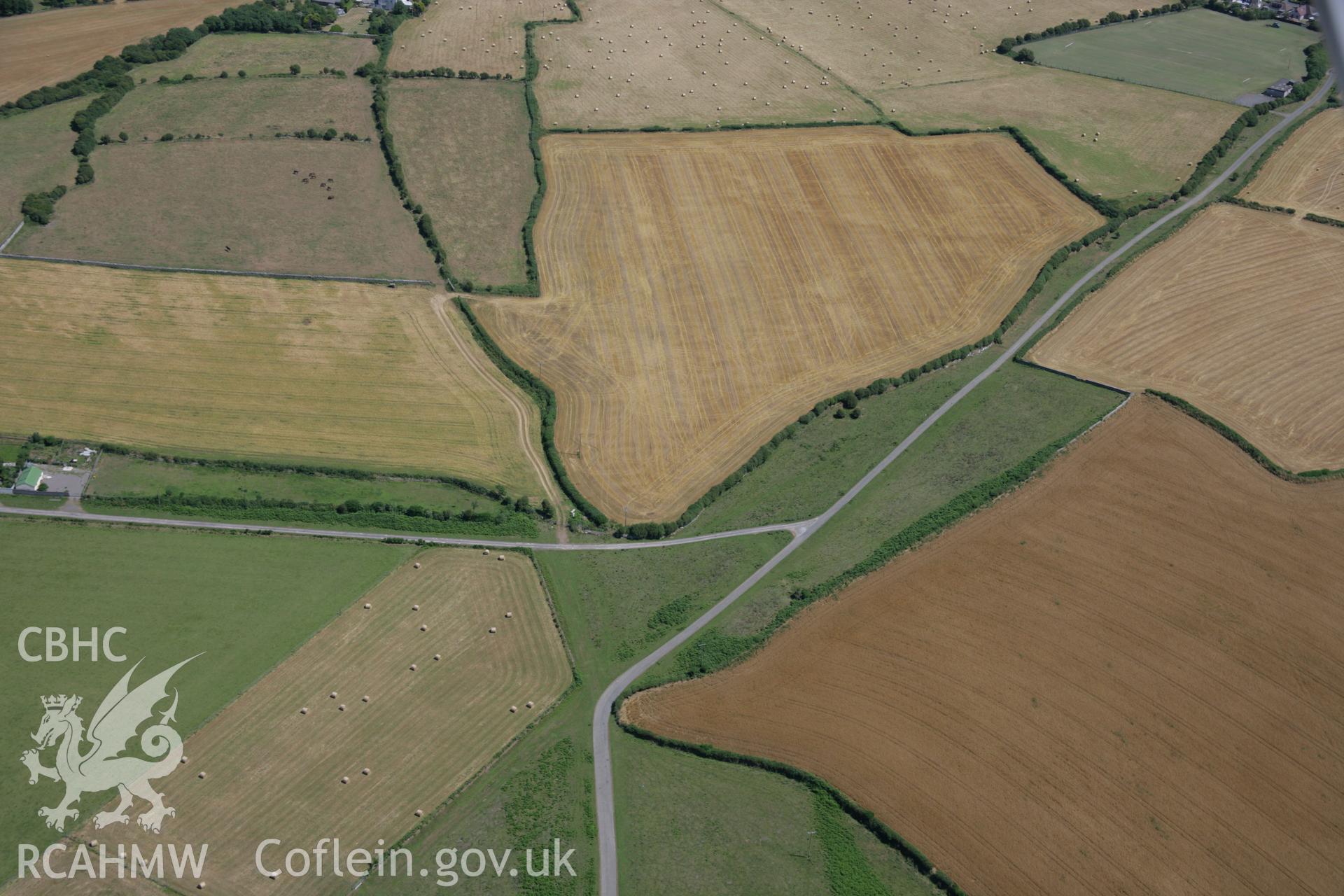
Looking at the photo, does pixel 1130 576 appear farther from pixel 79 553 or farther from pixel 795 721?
pixel 79 553

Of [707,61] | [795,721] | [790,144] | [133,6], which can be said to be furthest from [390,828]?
[133,6]

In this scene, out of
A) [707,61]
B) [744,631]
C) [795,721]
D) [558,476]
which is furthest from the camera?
[707,61]

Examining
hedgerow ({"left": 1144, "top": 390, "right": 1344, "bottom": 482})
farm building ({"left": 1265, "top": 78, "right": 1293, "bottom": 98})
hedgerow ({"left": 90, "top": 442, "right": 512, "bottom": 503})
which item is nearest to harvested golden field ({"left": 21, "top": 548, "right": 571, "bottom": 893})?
hedgerow ({"left": 90, "top": 442, "right": 512, "bottom": 503})

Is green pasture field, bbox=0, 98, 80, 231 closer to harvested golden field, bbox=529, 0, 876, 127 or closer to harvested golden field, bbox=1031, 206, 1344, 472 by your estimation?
harvested golden field, bbox=529, 0, 876, 127

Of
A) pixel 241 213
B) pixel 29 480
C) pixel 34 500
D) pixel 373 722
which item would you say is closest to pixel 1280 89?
pixel 241 213

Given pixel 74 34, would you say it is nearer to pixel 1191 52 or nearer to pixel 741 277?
pixel 741 277

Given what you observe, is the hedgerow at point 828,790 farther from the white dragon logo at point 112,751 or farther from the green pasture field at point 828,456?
the white dragon logo at point 112,751
